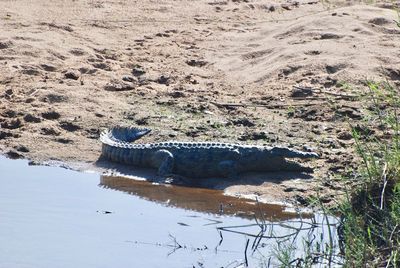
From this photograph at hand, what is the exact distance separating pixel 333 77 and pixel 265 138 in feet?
4.80

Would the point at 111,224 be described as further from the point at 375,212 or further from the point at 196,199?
the point at 375,212

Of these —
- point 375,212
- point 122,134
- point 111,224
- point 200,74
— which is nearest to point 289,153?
point 122,134

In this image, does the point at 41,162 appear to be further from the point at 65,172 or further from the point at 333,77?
the point at 333,77

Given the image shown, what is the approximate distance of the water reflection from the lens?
8.00 meters

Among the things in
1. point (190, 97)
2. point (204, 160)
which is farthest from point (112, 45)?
point (204, 160)

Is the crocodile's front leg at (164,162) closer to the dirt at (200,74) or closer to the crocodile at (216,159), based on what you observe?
the crocodile at (216,159)

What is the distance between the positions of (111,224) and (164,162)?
5.04 feet

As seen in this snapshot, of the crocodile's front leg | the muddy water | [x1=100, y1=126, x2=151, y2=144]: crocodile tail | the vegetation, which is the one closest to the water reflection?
the muddy water

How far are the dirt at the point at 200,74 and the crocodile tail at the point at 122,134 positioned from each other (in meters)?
0.18

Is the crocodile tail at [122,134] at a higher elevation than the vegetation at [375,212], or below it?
below

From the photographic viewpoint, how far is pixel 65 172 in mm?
9109

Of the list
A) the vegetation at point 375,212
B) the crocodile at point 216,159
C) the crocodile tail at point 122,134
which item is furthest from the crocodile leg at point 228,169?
the vegetation at point 375,212

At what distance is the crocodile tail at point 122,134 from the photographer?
9.48m

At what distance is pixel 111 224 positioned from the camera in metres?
7.51
